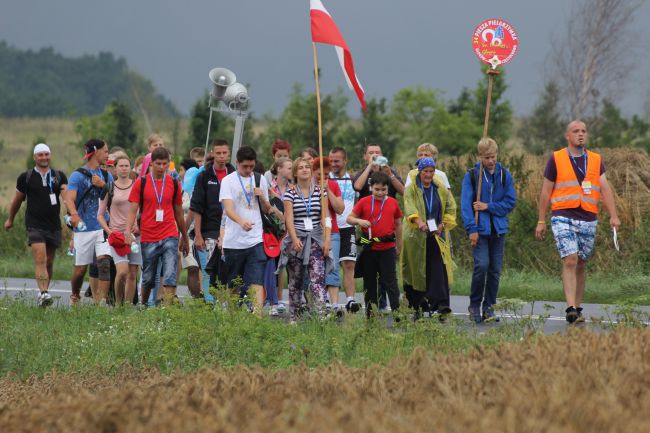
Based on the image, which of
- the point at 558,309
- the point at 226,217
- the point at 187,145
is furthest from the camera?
the point at 187,145

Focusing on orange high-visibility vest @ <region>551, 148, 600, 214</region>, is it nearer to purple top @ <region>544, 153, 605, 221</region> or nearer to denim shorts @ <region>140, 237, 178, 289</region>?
purple top @ <region>544, 153, 605, 221</region>

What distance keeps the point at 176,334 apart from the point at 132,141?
48.7 meters

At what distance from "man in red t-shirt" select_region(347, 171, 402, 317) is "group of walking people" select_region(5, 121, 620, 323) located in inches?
0.5

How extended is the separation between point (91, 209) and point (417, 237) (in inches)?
166

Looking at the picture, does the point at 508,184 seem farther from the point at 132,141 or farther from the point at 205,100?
the point at 132,141

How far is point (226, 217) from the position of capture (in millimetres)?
13172

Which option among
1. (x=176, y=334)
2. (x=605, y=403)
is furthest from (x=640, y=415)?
(x=176, y=334)

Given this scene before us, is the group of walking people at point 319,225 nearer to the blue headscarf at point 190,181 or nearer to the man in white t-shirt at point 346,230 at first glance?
the man in white t-shirt at point 346,230

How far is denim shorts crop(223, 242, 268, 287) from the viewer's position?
515 inches

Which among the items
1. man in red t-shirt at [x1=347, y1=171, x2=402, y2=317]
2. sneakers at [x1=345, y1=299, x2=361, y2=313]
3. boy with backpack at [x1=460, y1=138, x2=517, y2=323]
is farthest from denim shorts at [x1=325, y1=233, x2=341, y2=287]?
boy with backpack at [x1=460, y1=138, x2=517, y2=323]

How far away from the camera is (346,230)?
14859mm

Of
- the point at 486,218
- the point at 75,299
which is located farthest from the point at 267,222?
the point at 75,299

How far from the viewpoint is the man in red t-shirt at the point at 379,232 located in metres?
13.7

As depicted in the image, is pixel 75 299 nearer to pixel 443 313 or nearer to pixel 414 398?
pixel 443 313
